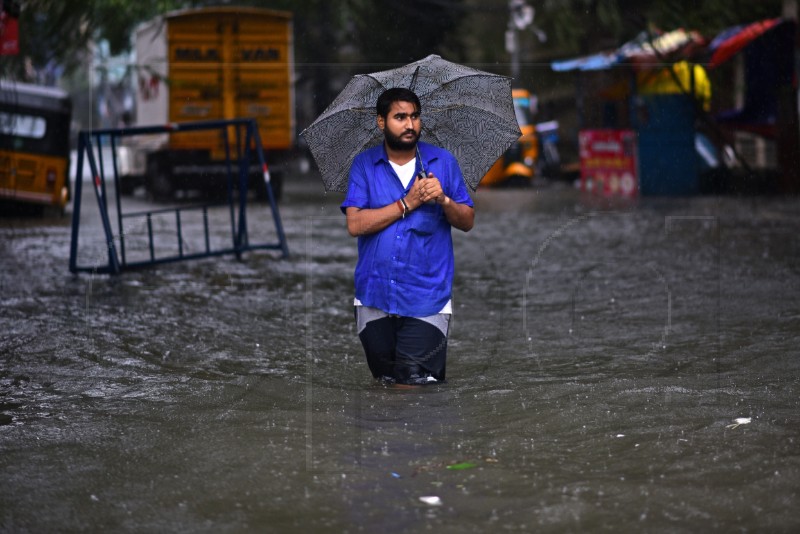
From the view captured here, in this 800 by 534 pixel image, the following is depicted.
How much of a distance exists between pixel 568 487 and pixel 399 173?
1987 mm

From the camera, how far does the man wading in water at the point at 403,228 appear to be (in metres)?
5.94

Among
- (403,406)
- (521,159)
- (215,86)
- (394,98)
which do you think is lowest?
(403,406)

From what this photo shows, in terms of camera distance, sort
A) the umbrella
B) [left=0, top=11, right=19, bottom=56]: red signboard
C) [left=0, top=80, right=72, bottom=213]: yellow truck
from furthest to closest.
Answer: [left=0, top=80, right=72, bottom=213]: yellow truck, [left=0, top=11, right=19, bottom=56]: red signboard, the umbrella

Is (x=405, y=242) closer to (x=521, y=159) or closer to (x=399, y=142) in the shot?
(x=399, y=142)

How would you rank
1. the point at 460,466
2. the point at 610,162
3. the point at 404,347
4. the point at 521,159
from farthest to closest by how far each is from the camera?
1. the point at 521,159
2. the point at 610,162
3. the point at 404,347
4. the point at 460,466

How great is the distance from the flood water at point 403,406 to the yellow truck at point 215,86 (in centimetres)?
1414

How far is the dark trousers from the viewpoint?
242 inches

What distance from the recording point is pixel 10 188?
2131cm

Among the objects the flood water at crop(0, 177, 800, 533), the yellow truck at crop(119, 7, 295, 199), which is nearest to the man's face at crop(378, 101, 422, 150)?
the flood water at crop(0, 177, 800, 533)

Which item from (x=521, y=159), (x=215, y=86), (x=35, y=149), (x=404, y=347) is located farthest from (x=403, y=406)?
(x=521, y=159)

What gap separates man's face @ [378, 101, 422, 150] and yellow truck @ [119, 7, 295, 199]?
20.7 metres

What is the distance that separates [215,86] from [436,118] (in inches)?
817

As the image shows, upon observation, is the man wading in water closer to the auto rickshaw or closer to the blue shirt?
the blue shirt

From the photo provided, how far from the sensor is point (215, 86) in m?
26.7
